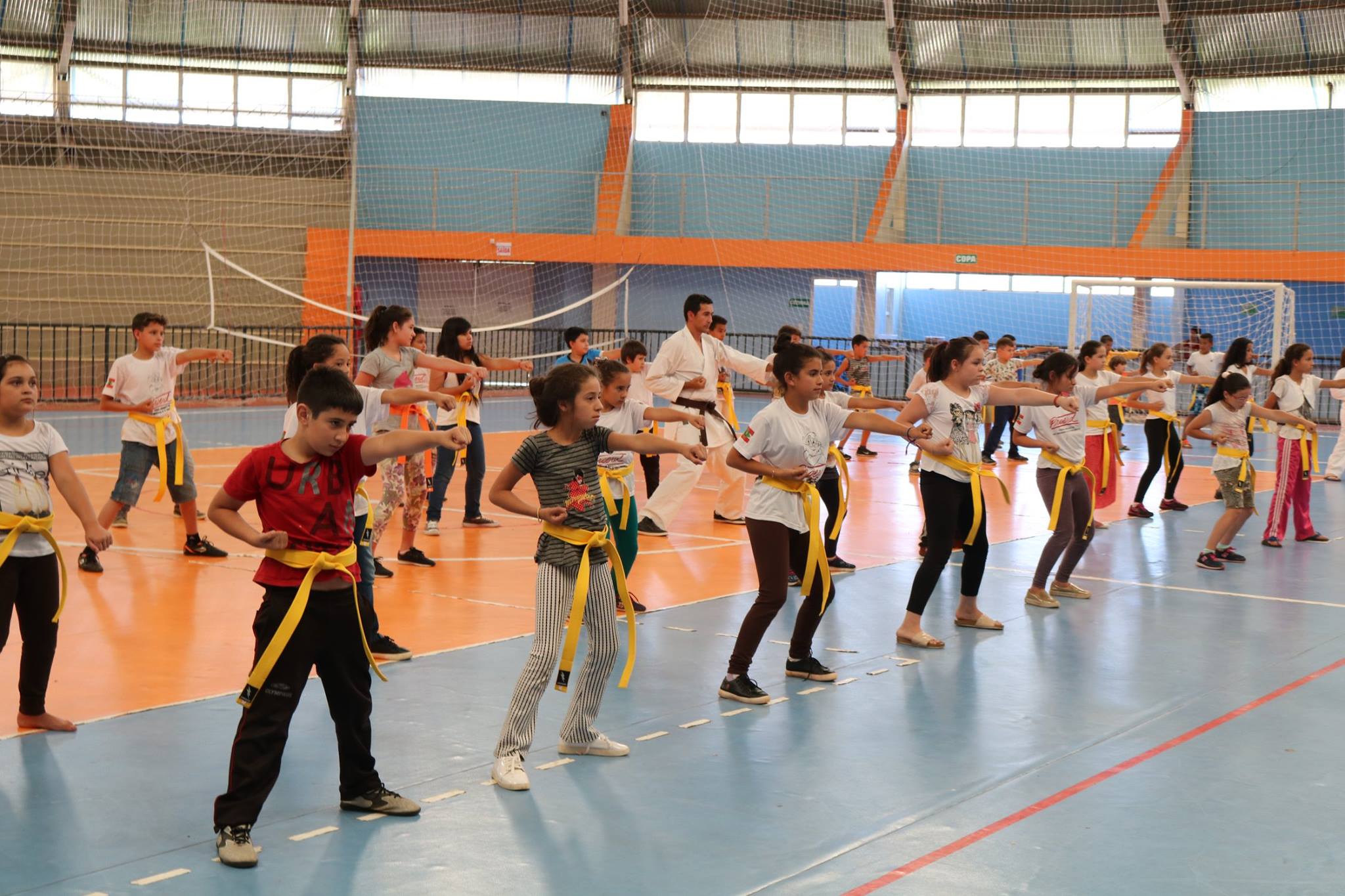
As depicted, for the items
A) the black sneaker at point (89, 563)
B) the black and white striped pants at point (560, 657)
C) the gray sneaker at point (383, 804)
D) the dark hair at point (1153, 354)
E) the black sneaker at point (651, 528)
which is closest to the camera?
the gray sneaker at point (383, 804)

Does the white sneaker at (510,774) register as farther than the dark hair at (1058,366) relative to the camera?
No

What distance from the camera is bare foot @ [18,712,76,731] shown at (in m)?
5.54

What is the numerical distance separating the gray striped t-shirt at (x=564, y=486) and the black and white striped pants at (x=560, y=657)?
2.1 inches

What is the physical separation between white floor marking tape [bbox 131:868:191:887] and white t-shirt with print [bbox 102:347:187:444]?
5.97 meters

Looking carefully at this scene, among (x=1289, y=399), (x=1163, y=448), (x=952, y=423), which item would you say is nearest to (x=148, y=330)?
(x=952, y=423)

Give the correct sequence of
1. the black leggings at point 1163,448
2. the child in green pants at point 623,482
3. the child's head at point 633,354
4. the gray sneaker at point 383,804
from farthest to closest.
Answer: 1. the black leggings at point 1163,448
2. the child's head at point 633,354
3. the child in green pants at point 623,482
4. the gray sneaker at point 383,804

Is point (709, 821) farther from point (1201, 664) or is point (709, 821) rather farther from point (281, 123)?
point (281, 123)

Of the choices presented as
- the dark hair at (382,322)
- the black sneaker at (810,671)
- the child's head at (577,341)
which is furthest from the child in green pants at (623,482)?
the child's head at (577,341)

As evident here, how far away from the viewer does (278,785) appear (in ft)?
16.5

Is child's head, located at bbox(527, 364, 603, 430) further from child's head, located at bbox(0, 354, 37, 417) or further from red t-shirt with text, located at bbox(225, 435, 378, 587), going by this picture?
child's head, located at bbox(0, 354, 37, 417)

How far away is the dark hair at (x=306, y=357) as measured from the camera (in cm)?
636

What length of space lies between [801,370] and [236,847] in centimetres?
344

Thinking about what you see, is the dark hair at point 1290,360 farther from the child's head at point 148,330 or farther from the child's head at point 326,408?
the child's head at point 326,408

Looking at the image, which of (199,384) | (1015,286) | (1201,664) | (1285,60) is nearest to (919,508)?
(1201,664)
